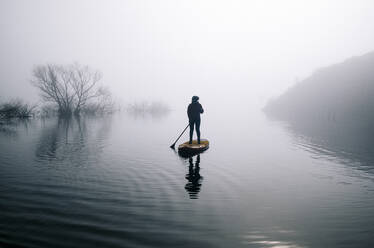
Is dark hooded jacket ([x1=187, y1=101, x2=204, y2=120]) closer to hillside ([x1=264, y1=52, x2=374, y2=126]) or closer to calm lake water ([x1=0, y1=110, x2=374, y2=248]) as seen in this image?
calm lake water ([x1=0, y1=110, x2=374, y2=248])

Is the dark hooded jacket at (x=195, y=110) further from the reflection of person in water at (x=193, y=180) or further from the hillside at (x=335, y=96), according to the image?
the hillside at (x=335, y=96)

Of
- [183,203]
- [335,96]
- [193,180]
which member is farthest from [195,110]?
[335,96]

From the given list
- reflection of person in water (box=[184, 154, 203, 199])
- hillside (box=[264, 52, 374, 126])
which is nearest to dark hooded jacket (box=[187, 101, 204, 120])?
reflection of person in water (box=[184, 154, 203, 199])

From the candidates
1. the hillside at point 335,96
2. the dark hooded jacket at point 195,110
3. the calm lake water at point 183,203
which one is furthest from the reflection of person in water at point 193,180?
the hillside at point 335,96

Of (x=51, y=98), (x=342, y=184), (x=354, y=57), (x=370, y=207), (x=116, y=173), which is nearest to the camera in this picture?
(x=370, y=207)

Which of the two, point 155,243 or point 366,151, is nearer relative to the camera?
point 155,243

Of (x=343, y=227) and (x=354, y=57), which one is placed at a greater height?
(x=354, y=57)

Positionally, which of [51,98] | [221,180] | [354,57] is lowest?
[221,180]

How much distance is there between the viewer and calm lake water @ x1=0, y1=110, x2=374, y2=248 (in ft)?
14.5

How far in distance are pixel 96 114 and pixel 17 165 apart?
52.9 meters

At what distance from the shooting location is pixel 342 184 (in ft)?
26.3

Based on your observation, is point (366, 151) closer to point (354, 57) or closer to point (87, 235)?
point (87, 235)

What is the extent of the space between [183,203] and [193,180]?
220cm

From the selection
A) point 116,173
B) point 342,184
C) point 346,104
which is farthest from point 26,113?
point 346,104
